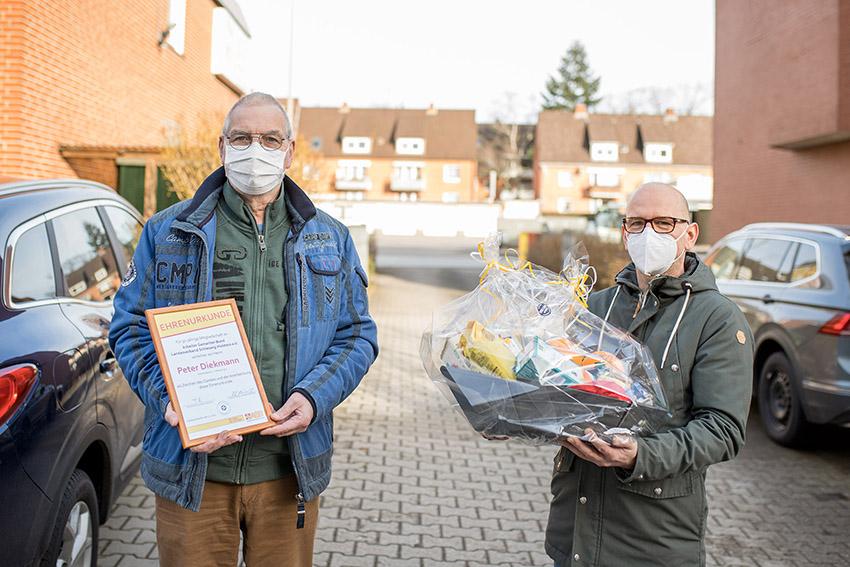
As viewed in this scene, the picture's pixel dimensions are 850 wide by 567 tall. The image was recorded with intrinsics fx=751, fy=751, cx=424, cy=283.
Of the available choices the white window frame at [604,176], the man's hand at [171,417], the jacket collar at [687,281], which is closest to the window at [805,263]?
the jacket collar at [687,281]

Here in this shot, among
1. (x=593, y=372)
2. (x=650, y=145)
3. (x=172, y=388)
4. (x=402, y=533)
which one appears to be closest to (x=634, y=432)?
(x=593, y=372)

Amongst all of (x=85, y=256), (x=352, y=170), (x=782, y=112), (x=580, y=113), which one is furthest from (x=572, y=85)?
(x=85, y=256)

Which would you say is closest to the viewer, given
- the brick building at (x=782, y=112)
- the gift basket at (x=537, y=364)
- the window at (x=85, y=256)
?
the gift basket at (x=537, y=364)

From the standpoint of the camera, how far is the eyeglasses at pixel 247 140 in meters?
2.60

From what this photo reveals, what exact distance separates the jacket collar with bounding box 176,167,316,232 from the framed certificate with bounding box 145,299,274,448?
12.7 inches

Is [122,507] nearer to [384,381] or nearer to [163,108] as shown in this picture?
[384,381]

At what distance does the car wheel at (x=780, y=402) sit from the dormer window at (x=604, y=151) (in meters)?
63.2

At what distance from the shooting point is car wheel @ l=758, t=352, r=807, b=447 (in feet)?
21.4

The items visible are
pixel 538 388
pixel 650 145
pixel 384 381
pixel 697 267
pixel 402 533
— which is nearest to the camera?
pixel 538 388

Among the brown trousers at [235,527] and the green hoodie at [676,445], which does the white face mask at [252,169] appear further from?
the green hoodie at [676,445]

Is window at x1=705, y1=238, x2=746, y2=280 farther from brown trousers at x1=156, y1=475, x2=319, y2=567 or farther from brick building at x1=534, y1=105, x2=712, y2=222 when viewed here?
brick building at x1=534, y1=105, x2=712, y2=222

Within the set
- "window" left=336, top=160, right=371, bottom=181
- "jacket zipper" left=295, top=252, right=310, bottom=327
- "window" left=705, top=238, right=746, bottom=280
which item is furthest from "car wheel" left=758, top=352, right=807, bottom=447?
"window" left=336, top=160, right=371, bottom=181

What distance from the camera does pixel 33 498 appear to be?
2.63m

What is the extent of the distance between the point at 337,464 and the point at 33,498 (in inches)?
136
